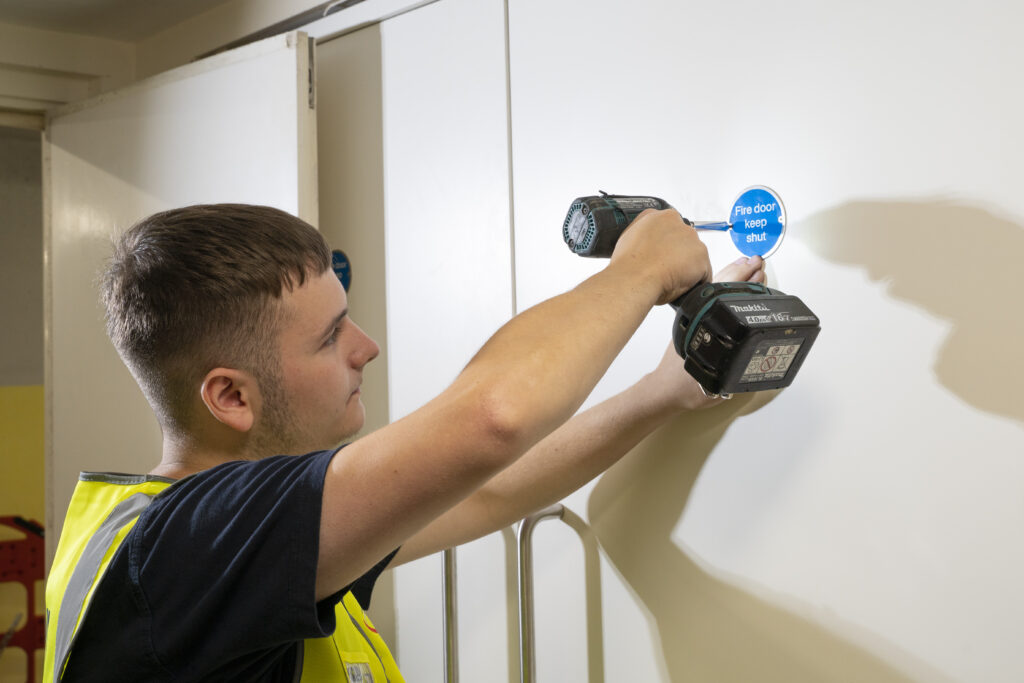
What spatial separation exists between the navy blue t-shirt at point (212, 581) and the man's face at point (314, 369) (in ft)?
0.61

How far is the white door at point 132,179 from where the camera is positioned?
5.52 feet

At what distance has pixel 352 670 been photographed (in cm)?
96

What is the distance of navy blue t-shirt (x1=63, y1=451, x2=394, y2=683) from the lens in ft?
2.23

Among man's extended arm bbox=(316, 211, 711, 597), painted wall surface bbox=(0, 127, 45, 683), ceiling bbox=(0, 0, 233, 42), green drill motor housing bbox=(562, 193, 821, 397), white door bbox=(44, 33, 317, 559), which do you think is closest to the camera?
man's extended arm bbox=(316, 211, 711, 597)

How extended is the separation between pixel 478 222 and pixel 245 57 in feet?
2.20

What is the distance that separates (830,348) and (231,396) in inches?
27.9

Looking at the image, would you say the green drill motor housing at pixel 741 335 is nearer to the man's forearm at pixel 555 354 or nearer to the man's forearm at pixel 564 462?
the man's forearm at pixel 555 354

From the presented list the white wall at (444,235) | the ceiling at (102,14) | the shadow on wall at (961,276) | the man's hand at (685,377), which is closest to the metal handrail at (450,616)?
the white wall at (444,235)

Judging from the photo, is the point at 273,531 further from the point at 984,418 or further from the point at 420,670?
the point at 420,670

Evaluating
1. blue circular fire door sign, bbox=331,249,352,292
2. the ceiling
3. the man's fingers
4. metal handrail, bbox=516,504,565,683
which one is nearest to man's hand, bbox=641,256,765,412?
the man's fingers

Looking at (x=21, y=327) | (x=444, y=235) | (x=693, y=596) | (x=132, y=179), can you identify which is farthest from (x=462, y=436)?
(x=21, y=327)

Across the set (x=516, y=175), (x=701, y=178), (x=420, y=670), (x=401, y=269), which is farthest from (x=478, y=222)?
(x=420, y=670)

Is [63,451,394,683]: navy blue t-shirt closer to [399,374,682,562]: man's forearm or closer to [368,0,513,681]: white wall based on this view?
[399,374,682,562]: man's forearm

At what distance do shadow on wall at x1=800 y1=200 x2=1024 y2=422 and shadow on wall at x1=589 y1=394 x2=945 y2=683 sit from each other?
232mm
